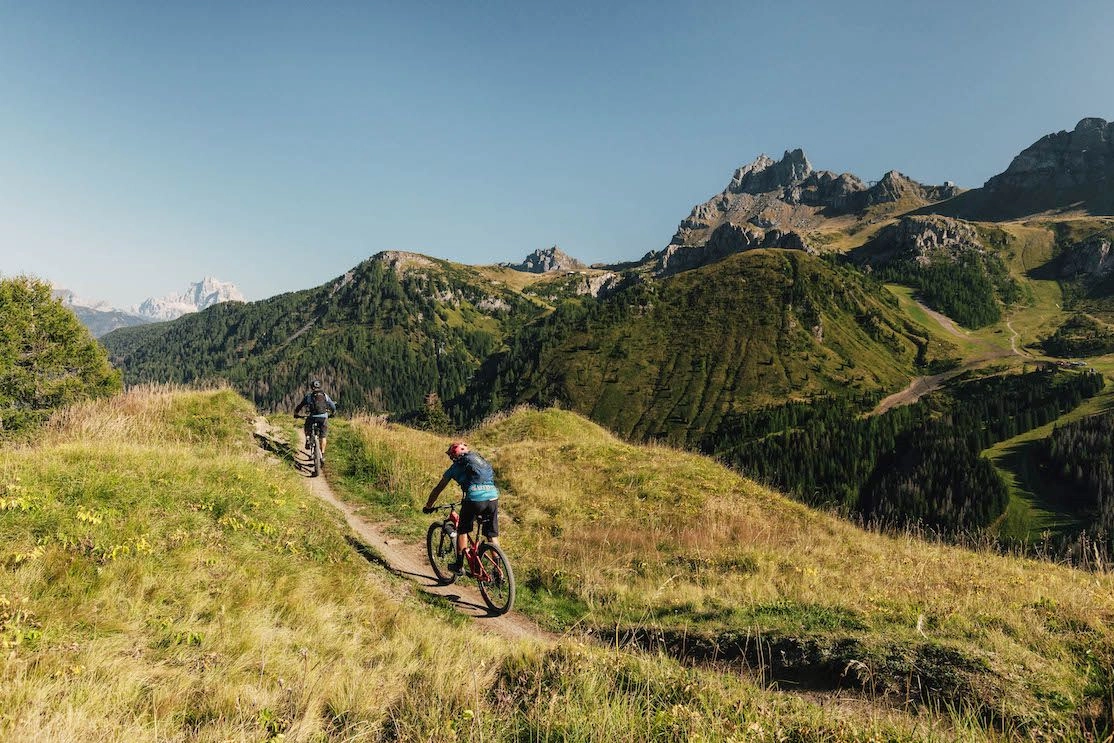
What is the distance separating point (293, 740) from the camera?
4156 mm

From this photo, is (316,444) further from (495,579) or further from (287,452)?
(495,579)

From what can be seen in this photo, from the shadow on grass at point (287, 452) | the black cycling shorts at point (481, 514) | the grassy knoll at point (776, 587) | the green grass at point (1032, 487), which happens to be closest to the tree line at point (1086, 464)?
the green grass at point (1032, 487)

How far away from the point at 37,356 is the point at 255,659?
48.2m

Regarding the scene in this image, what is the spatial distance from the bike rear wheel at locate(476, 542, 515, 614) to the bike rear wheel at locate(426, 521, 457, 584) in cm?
114

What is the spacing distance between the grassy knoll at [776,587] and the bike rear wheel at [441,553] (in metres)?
1.84

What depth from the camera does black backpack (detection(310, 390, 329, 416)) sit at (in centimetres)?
1884

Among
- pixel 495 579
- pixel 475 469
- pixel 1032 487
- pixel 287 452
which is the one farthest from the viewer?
pixel 1032 487

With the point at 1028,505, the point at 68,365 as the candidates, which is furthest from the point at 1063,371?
the point at 68,365

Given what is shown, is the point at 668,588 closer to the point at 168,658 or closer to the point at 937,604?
the point at 937,604

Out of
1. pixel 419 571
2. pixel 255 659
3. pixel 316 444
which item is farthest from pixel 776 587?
pixel 316 444

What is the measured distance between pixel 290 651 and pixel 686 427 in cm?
19606

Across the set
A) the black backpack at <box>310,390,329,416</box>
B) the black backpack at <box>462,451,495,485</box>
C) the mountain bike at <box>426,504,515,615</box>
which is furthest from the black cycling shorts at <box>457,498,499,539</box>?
the black backpack at <box>310,390,329,416</box>

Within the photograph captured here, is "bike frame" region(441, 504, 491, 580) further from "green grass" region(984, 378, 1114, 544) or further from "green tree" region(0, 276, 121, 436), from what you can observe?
"green grass" region(984, 378, 1114, 544)

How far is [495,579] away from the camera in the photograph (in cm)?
1092
